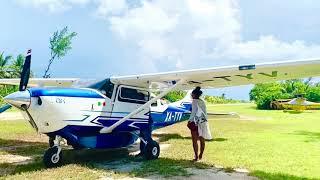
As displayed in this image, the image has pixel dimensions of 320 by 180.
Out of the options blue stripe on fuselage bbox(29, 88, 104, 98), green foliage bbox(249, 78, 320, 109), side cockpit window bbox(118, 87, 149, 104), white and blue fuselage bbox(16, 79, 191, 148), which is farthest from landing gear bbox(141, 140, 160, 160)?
green foliage bbox(249, 78, 320, 109)

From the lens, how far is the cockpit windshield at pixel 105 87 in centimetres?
1072

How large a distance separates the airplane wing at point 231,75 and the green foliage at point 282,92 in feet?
126

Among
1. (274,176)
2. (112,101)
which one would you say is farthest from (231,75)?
(112,101)

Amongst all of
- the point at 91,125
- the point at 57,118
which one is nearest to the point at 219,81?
the point at 91,125

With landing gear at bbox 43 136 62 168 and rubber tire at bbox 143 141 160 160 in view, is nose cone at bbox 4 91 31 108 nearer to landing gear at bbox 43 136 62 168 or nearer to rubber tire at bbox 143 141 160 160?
landing gear at bbox 43 136 62 168

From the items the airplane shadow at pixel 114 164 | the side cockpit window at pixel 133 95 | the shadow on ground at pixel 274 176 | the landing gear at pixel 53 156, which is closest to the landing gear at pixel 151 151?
the airplane shadow at pixel 114 164

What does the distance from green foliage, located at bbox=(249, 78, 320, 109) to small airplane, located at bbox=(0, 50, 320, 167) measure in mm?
38084

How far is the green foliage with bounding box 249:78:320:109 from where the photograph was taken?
4944 cm

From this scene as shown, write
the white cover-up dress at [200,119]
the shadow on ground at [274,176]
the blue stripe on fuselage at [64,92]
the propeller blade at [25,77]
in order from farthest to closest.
Answer: the white cover-up dress at [200,119]
the propeller blade at [25,77]
the blue stripe on fuselage at [64,92]
the shadow on ground at [274,176]

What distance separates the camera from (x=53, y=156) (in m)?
9.69

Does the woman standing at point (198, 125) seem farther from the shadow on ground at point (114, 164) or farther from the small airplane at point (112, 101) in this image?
the small airplane at point (112, 101)

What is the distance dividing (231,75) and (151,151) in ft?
9.54

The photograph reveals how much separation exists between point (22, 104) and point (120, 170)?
8.70ft

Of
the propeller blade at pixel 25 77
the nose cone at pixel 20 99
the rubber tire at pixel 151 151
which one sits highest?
the propeller blade at pixel 25 77
